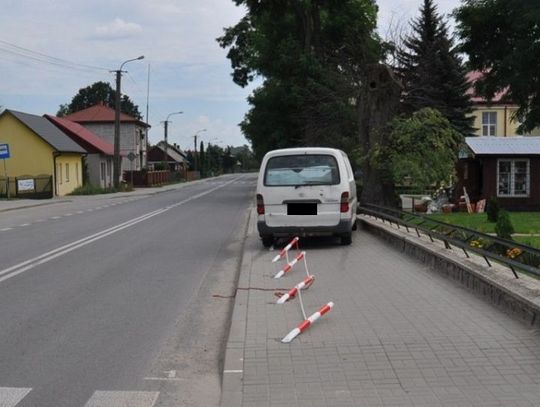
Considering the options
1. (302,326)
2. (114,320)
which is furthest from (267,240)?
(302,326)

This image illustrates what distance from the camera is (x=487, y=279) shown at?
23.8ft

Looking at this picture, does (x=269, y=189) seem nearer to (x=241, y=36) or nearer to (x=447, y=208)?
(x=447, y=208)

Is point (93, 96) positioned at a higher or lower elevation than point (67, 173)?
higher

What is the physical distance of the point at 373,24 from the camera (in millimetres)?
39281

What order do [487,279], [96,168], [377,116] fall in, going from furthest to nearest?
[96,168], [377,116], [487,279]

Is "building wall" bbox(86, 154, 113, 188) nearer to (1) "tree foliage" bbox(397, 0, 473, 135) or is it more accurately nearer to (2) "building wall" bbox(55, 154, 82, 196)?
(2) "building wall" bbox(55, 154, 82, 196)

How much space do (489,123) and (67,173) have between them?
33971mm

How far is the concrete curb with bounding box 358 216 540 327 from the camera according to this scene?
6.24 metres

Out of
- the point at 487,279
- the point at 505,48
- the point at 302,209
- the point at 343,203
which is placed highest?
the point at 505,48

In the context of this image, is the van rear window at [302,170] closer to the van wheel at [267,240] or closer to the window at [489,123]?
the van wheel at [267,240]

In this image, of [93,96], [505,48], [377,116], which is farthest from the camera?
[93,96]

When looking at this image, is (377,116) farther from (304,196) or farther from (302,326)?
(302,326)

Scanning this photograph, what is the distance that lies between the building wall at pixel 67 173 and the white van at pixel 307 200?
3431cm

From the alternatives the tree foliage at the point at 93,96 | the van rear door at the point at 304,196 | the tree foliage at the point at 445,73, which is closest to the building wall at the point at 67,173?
the tree foliage at the point at 445,73
